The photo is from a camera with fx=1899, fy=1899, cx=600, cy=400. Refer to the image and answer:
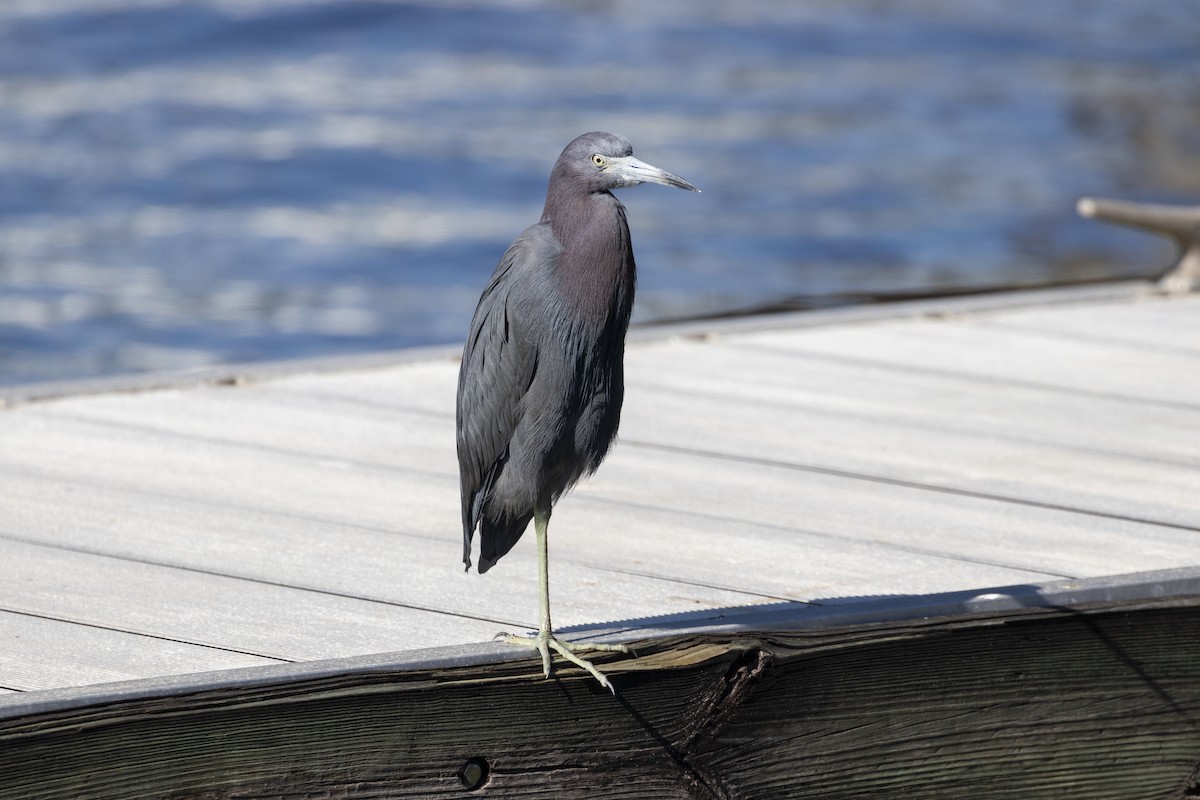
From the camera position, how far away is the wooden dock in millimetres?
2703

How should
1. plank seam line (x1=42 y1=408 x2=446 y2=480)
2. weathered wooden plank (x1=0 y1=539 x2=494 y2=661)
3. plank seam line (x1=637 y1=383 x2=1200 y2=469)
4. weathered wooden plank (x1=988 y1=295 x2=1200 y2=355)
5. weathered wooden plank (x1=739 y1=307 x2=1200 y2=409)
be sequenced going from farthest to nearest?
weathered wooden plank (x1=988 y1=295 x2=1200 y2=355), weathered wooden plank (x1=739 y1=307 x2=1200 y2=409), plank seam line (x1=637 y1=383 x2=1200 y2=469), plank seam line (x1=42 y1=408 x2=446 y2=480), weathered wooden plank (x1=0 y1=539 x2=494 y2=661)

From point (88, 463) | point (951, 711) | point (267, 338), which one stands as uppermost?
point (267, 338)

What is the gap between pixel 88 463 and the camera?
4219 mm

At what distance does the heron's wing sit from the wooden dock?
1.04 feet

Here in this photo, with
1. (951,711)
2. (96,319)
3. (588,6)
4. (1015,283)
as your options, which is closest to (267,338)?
(96,319)

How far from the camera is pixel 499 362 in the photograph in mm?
2879

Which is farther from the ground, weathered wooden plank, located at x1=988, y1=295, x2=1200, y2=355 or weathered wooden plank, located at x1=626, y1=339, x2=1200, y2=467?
weathered wooden plank, located at x1=988, y1=295, x2=1200, y2=355

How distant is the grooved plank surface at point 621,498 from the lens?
10.4ft

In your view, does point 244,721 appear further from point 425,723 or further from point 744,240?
point 744,240

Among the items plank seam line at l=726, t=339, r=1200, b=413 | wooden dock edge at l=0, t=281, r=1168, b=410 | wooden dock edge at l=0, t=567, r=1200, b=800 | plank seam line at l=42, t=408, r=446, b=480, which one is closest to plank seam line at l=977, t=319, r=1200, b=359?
wooden dock edge at l=0, t=281, r=1168, b=410

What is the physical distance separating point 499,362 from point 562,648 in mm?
448

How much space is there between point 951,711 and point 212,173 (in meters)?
12.2

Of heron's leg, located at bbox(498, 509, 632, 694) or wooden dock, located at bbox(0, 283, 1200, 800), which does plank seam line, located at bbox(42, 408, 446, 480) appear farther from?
heron's leg, located at bbox(498, 509, 632, 694)

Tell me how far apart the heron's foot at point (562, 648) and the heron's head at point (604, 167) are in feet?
2.17
